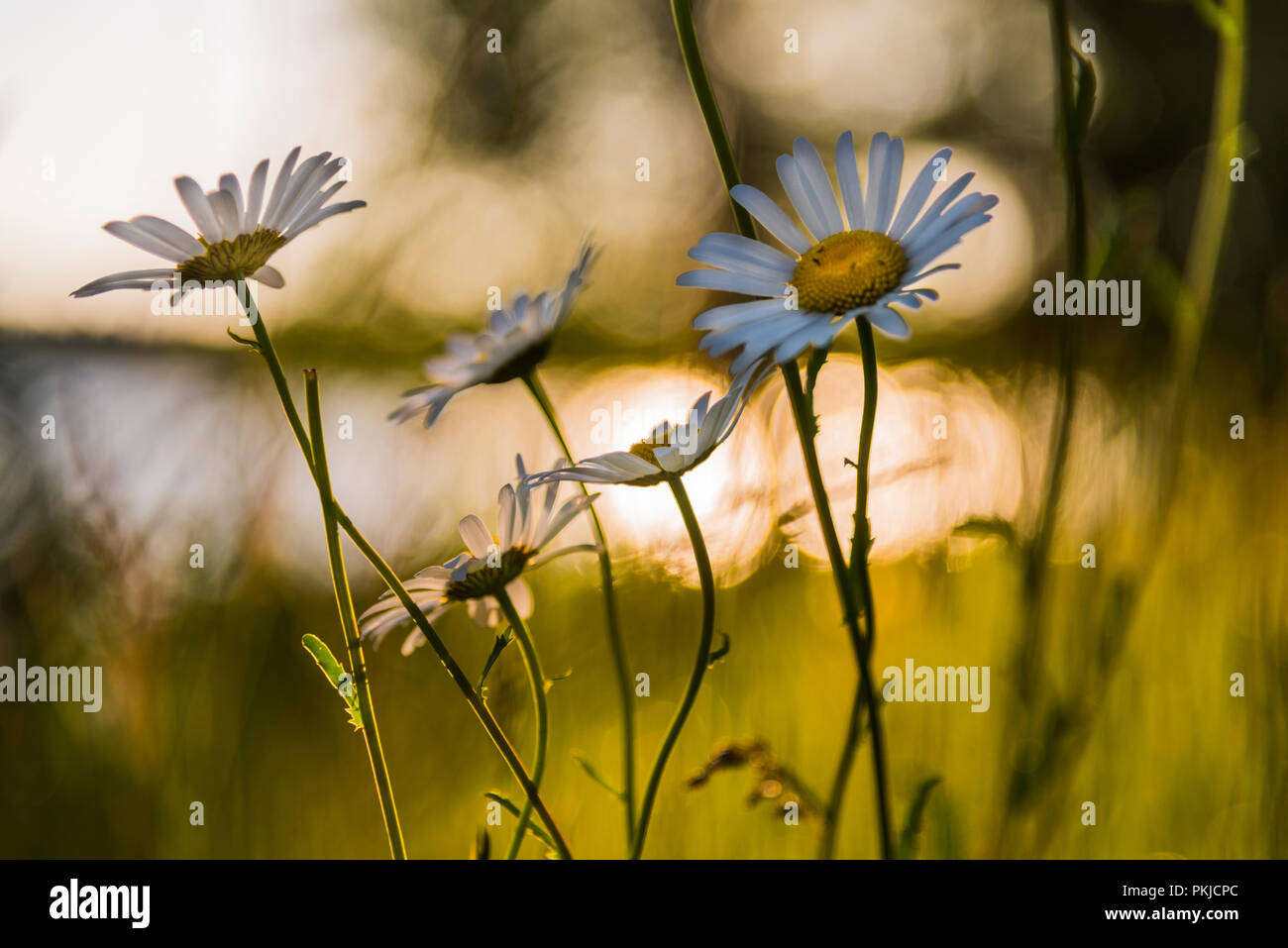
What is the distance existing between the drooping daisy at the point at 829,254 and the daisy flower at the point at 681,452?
0.01 meters

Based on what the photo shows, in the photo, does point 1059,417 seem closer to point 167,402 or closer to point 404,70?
point 167,402

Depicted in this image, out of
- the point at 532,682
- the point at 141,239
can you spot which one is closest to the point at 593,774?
the point at 532,682

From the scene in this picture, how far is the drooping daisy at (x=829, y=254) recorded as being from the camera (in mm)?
321

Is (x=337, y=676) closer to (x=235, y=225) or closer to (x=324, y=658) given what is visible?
(x=324, y=658)

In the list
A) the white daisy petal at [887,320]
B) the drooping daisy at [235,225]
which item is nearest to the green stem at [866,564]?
the white daisy petal at [887,320]

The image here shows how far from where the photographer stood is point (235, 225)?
388mm

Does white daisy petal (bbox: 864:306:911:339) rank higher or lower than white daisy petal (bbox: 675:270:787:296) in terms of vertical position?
lower

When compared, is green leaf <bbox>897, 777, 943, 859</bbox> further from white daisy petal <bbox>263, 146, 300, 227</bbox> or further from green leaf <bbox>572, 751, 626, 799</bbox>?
white daisy petal <bbox>263, 146, 300, 227</bbox>

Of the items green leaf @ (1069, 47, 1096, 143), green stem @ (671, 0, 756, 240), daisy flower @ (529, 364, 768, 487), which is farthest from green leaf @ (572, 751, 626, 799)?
green leaf @ (1069, 47, 1096, 143)

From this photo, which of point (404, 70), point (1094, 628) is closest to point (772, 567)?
point (1094, 628)

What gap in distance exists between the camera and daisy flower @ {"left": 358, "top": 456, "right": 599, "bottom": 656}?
364mm

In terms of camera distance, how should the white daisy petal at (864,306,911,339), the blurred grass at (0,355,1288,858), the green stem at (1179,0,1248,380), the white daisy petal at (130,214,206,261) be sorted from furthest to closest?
1. the blurred grass at (0,355,1288,858)
2. the green stem at (1179,0,1248,380)
3. the white daisy petal at (130,214,206,261)
4. the white daisy petal at (864,306,911,339)

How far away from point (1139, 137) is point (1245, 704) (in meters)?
1.82

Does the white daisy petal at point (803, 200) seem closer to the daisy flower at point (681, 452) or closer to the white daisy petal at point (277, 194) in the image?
the daisy flower at point (681, 452)
